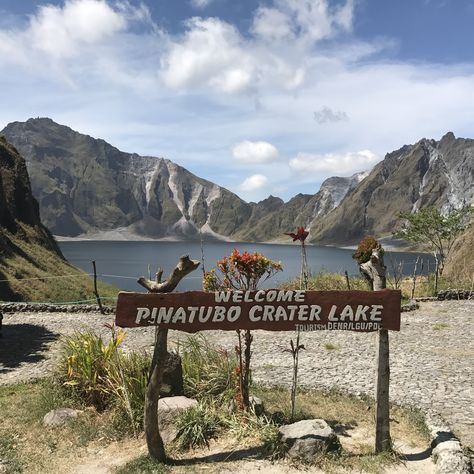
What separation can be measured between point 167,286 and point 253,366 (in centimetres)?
697

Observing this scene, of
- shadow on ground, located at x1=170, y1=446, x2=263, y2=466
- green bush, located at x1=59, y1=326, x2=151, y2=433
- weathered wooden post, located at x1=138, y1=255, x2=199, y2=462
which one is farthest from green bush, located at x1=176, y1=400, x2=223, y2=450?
green bush, located at x1=59, y1=326, x2=151, y2=433

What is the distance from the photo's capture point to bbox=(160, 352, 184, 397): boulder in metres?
9.56

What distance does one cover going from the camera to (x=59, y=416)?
9.47m

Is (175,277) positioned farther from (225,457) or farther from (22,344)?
(22,344)

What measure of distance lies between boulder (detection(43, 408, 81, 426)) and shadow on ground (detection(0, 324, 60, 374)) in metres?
4.91

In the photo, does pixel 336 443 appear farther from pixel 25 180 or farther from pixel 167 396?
pixel 25 180

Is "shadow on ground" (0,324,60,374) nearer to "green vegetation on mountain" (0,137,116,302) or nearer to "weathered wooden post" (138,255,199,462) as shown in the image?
"weathered wooden post" (138,255,199,462)

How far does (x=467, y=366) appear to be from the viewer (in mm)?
13906

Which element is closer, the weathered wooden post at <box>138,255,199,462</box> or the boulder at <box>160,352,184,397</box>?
the weathered wooden post at <box>138,255,199,462</box>

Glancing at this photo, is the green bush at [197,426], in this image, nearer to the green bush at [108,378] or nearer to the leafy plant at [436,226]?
the green bush at [108,378]

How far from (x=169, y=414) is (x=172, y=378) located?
3.17ft

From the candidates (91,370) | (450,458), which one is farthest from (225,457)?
(91,370)

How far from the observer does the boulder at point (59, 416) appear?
935 centimetres

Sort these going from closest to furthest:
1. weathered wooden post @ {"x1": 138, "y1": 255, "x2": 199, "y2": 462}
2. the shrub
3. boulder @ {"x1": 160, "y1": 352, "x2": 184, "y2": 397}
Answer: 1. weathered wooden post @ {"x1": 138, "y1": 255, "x2": 199, "y2": 462}
2. boulder @ {"x1": 160, "y1": 352, "x2": 184, "y2": 397}
3. the shrub
